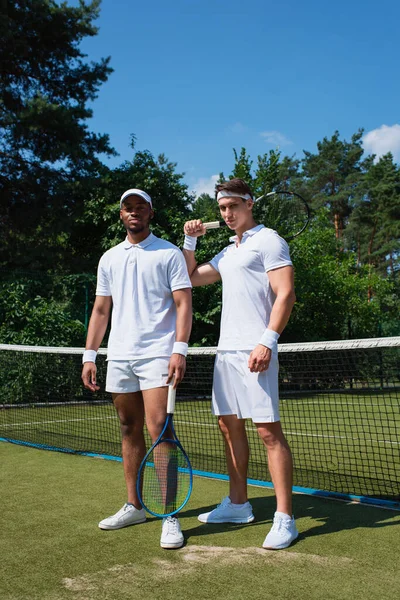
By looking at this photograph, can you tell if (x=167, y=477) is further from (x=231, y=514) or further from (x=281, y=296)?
(x=281, y=296)

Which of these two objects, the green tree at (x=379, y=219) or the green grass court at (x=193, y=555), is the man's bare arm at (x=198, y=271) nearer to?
the green grass court at (x=193, y=555)

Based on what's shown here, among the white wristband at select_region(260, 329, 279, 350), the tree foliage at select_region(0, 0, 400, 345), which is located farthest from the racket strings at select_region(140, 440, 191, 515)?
the tree foliage at select_region(0, 0, 400, 345)

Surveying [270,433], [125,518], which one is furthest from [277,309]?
[125,518]

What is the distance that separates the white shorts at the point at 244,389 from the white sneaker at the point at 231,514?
0.62 metres

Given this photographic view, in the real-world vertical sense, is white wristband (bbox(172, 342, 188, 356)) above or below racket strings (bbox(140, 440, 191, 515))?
above

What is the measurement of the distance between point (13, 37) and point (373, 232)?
3506 centimetres

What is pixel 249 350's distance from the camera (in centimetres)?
378

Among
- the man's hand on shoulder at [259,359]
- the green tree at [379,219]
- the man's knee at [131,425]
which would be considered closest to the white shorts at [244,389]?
the man's hand on shoulder at [259,359]

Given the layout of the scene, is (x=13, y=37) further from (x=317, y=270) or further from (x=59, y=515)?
(x=59, y=515)

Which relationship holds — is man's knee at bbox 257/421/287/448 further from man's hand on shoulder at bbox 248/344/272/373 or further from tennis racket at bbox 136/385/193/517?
tennis racket at bbox 136/385/193/517

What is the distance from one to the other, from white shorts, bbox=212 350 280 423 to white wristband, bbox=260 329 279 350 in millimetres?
125

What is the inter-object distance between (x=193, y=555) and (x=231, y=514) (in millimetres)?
670

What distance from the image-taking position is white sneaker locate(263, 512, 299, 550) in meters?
3.47

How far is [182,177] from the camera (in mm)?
18578
